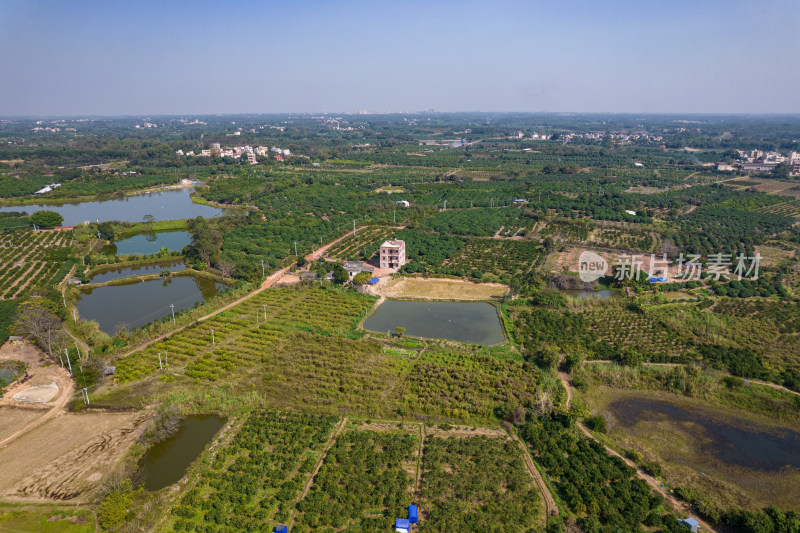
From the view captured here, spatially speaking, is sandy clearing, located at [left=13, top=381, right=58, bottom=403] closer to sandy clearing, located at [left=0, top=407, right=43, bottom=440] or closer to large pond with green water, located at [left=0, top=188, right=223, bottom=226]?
sandy clearing, located at [left=0, top=407, right=43, bottom=440]

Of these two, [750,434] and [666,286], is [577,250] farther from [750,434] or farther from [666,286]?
[750,434]

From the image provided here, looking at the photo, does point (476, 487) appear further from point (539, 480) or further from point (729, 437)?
point (729, 437)

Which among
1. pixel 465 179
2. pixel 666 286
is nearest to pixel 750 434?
pixel 666 286

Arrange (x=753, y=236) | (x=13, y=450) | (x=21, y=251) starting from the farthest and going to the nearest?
(x=753, y=236) < (x=21, y=251) < (x=13, y=450)
